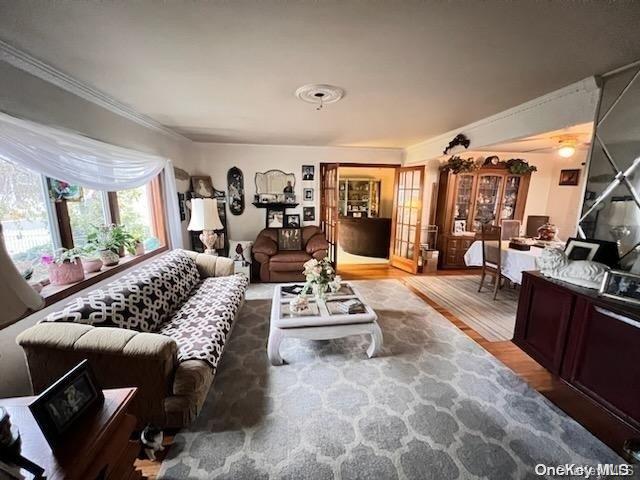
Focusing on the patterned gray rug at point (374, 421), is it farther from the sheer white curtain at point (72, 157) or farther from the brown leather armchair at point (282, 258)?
the sheer white curtain at point (72, 157)

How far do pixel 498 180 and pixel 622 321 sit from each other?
3.93 metres

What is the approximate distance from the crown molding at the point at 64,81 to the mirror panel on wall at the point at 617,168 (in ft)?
12.6

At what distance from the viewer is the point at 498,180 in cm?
468

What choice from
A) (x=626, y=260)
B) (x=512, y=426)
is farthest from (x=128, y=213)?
(x=626, y=260)

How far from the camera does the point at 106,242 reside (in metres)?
2.43

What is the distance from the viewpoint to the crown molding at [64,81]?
4.93ft

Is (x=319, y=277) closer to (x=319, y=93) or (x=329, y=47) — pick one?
(x=319, y=93)

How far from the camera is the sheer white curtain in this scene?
57.8 inches

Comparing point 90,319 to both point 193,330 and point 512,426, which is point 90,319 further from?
point 512,426

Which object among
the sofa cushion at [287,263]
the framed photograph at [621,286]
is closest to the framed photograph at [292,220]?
the sofa cushion at [287,263]

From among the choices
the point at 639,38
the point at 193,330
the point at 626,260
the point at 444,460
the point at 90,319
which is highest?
the point at 639,38

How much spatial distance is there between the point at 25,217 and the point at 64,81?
3.37ft

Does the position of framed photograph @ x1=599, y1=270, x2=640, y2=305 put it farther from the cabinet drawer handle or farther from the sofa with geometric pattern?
the sofa with geometric pattern

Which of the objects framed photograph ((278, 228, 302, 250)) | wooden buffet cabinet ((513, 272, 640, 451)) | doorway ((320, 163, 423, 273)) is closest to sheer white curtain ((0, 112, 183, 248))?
framed photograph ((278, 228, 302, 250))
